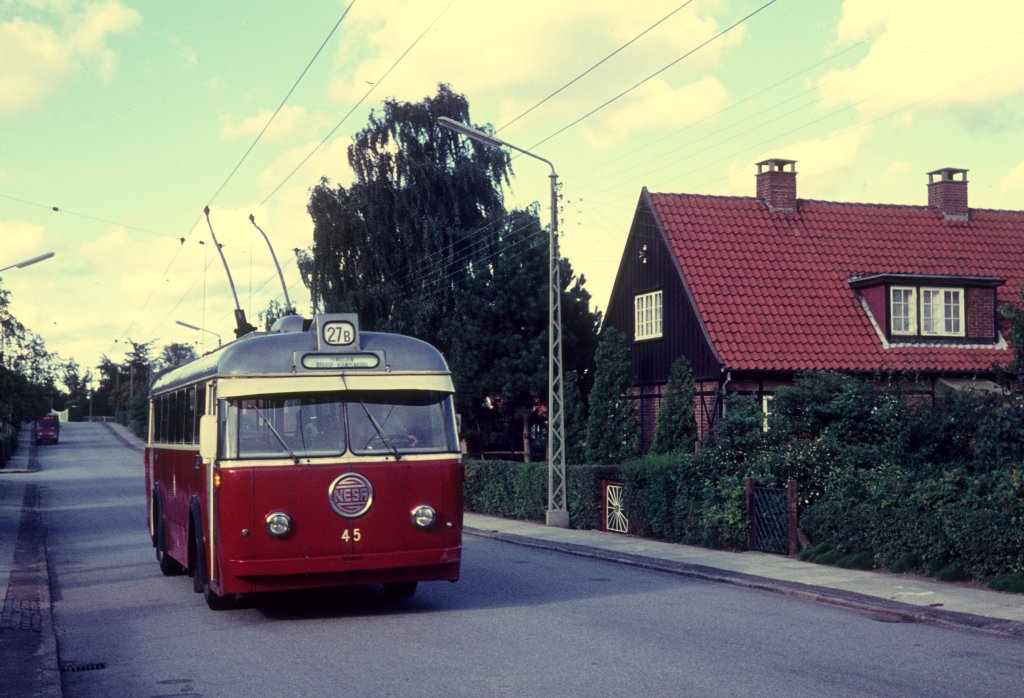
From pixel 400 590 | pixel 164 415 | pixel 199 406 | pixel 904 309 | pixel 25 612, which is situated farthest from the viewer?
pixel 904 309

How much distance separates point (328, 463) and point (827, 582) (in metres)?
6.69

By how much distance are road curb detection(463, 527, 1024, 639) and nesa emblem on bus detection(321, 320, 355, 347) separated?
233 inches

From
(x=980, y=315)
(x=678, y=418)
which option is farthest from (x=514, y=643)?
(x=980, y=315)

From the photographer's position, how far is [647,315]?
1353 inches

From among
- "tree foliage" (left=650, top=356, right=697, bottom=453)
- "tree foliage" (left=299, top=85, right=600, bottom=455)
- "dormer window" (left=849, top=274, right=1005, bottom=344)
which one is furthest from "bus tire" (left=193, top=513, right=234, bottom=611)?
"tree foliage" (left=299, top=85, right=600, bottom=455)

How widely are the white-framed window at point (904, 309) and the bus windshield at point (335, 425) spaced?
22.1 m

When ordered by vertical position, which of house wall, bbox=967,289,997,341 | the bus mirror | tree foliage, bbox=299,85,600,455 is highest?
tree foliage, bbox=299,85,600,455

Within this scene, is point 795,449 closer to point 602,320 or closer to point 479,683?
point 479,683

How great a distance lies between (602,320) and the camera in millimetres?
38500

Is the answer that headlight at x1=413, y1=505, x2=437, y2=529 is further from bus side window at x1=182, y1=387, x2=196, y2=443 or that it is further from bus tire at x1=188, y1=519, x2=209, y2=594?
bus side window at x1=182, y1=387, x2=196, y2=443

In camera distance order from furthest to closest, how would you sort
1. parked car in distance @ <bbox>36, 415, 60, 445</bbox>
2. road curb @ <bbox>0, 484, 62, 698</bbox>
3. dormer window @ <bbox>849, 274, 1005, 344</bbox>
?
parked car in distance @ <bbox>36, 415, 60, 445</bbox>
dormer window @ <bbox>849, 274, 1005, 344</bbox>
road curb @ <bbox>0, 484, 62, 698</bbox>

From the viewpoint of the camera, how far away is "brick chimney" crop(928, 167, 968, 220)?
119 ft

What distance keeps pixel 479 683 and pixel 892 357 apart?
965 inches

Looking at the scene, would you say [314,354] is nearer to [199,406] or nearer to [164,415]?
[199,406]
